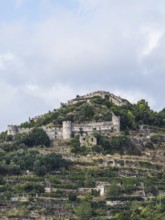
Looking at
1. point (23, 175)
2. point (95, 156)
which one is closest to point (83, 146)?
point (95, 156)

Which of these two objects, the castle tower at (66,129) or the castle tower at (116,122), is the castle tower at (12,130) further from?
the castle tower at (116,122)

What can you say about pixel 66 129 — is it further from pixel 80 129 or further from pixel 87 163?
pixel 87 163

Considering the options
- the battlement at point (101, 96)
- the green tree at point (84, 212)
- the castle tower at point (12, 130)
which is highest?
the battlement at point (101, 96)

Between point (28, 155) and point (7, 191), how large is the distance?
9615mm

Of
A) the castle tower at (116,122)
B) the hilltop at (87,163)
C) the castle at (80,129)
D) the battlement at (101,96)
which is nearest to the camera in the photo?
the hilltop at (87,163)

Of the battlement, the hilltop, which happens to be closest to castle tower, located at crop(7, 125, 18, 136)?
the hilltop

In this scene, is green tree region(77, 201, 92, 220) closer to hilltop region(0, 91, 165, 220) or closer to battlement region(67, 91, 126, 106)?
hilltop region(0, 91, 165, 220)

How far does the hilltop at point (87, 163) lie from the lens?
89.6 meters

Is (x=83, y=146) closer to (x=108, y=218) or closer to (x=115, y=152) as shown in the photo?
(x=115, y=152)

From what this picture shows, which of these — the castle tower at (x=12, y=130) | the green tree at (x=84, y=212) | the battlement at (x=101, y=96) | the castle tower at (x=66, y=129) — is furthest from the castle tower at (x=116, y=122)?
the green tree at (x=84, y=212)

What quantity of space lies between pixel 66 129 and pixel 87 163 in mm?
10008

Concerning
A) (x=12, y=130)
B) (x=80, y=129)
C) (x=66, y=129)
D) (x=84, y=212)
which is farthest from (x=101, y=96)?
(x=84, y=212)

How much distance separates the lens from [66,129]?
111438mm

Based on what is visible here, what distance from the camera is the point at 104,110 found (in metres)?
117
